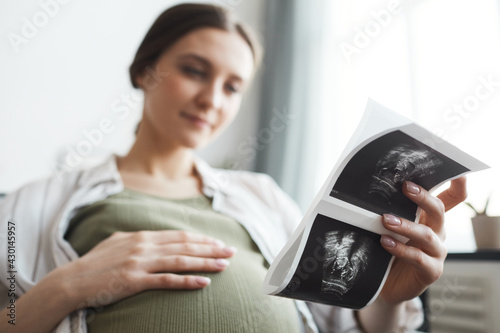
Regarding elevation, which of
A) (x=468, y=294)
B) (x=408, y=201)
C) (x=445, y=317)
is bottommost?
(x=445, y=317)

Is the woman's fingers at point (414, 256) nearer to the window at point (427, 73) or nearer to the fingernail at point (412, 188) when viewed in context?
the fingernail at point (412, 188)

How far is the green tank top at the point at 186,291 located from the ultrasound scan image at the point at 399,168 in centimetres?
→ 31

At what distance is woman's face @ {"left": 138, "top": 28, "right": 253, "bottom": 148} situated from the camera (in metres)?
1.05

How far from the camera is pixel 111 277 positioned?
70cm

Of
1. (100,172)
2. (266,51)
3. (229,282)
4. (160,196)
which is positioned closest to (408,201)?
(229,282)

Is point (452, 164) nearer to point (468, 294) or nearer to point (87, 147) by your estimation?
point (468, 294)

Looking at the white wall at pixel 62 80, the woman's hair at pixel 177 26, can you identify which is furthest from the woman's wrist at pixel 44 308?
the white wall at pixel 62 80

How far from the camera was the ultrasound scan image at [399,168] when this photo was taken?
559mm

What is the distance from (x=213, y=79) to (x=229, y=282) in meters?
0.54

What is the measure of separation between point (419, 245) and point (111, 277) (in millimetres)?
503

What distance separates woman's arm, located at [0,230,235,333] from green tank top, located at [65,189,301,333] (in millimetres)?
22

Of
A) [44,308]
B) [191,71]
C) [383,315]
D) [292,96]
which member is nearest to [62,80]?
[292,96]

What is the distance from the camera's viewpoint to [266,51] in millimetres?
2869

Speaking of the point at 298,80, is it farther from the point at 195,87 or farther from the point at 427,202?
the point at 427,202
